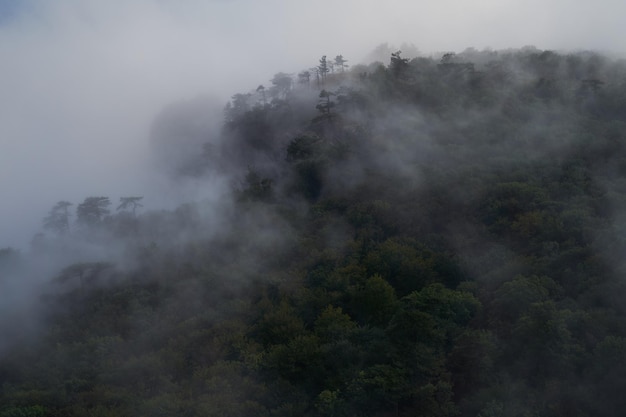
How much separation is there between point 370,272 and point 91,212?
89.0 ft

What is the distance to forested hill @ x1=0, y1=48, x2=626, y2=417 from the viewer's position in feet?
63.0

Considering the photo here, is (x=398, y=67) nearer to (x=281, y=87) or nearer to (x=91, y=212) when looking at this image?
(x=281, y=87)

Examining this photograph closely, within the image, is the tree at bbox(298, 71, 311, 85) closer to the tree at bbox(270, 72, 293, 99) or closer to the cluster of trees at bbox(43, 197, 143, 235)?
the tree at bbox(270, 72, 293, 99)

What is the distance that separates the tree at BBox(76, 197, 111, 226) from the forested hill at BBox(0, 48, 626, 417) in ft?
1.12

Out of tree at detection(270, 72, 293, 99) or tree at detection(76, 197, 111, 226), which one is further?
tree at detection(270, 72, 293, 99)

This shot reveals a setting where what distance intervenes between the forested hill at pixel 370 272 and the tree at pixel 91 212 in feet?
1.12

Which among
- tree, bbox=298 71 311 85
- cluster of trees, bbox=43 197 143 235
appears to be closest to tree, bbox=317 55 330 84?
tree, bbox=298 71 311 85

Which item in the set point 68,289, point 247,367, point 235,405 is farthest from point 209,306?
point 68,289

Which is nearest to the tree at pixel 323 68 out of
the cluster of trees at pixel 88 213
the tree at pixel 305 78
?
the tree at pixel 305 78

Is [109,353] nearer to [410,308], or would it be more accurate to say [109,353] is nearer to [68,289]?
[68,289]

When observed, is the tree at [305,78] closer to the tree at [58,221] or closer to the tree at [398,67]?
the tree at [398,67]

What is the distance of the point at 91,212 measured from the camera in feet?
147

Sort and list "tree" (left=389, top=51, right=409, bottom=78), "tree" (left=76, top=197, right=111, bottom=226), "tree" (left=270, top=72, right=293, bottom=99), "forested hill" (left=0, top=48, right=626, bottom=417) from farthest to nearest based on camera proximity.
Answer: "tree" (left=270, top=72, right=293, bottom=99)
"tree" (left=389, top=51, right=409, bottom=78)
"tree" (left=76, top=197, right=111, bottom=226)
"forested hill" (left=0, top=48, right=626, bottom=417)

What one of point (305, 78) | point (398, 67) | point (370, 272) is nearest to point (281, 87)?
point (305, 78)
